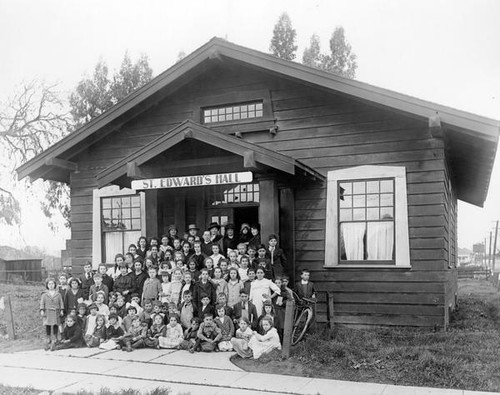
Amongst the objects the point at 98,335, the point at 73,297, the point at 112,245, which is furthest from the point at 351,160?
the point at 112,245

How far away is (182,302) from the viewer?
9.05 m

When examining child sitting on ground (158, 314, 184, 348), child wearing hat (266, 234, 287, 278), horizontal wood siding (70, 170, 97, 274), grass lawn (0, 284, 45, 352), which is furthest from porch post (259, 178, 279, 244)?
horizontal wood siding (70, 170, 97, 274)

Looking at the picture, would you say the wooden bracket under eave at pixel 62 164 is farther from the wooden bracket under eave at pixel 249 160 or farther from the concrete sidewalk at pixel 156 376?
the wooden bracket under eave at pixel 249 160

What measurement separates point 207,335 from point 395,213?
4.11 m

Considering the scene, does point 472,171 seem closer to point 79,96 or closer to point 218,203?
point 218,203

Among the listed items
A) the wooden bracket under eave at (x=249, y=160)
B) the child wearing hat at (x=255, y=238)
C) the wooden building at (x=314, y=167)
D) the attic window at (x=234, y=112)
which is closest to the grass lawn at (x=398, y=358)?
Result: the wooden building at (x=314, y=167)

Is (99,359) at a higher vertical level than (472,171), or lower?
lower

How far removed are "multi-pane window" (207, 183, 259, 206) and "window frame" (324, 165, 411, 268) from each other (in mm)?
1843

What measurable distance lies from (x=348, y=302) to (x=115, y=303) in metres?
4.30

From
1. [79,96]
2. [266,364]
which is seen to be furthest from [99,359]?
[79,96]

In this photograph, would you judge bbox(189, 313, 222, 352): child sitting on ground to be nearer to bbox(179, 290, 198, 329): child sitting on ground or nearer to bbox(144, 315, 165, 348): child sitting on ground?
bbox(179, 290, 198, 329): child sitting on ground

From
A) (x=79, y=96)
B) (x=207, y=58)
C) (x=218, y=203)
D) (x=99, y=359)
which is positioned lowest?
(x=99, y=359)

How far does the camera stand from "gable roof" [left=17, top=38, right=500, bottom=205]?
877 centimetres

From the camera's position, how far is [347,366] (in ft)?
23.0
